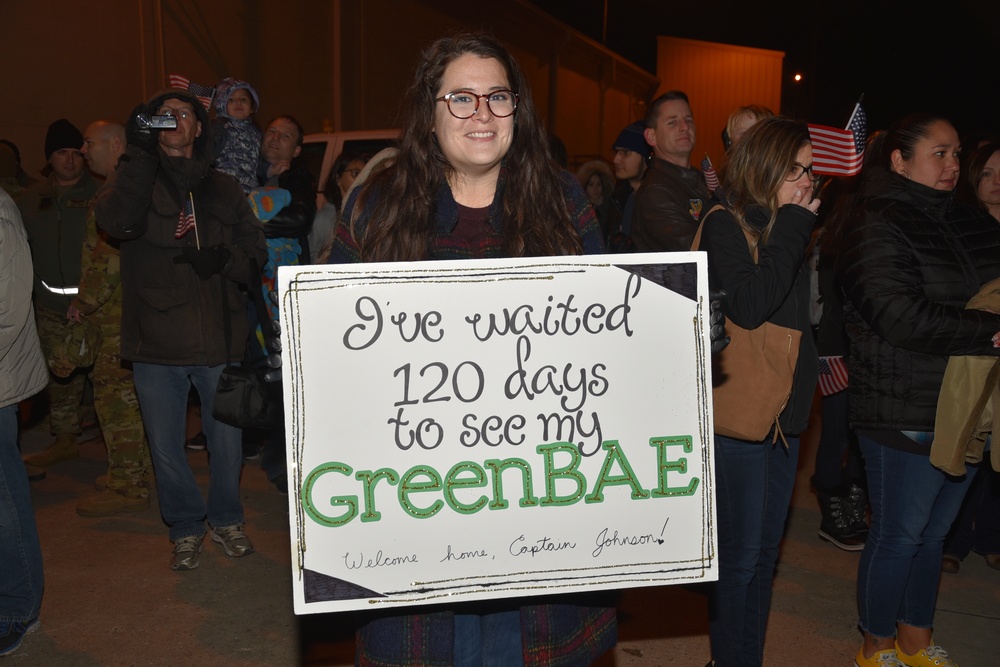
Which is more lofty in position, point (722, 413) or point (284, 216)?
point (284, 216)

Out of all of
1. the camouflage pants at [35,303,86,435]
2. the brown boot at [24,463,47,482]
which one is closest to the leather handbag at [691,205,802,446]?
the camouflage pants at [35,303,86,435]

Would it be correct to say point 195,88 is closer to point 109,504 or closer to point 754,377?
point 109,504

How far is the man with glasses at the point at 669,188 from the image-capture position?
4.32m

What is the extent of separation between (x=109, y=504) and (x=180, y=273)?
1841mm

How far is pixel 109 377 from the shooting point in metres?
5.37

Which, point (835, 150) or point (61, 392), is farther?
point (61, 392)

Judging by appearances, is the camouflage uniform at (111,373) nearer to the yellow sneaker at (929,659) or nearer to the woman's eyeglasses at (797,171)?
the woman's eyeglasses at (797,171)

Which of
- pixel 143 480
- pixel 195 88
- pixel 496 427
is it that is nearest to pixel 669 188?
pixel 496 427

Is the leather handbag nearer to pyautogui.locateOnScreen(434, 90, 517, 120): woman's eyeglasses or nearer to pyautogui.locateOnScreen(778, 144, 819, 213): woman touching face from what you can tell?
pyautogui.locateOnScreen(778, 144, 819, 213): woman touching face

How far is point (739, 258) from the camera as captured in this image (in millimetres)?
2918

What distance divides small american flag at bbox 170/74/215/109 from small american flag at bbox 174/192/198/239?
0.57 meters

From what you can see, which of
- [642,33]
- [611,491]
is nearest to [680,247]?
[611,491]

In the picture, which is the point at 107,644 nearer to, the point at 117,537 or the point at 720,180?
the point at 117,537

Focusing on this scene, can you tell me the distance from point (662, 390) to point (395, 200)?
867 mm
